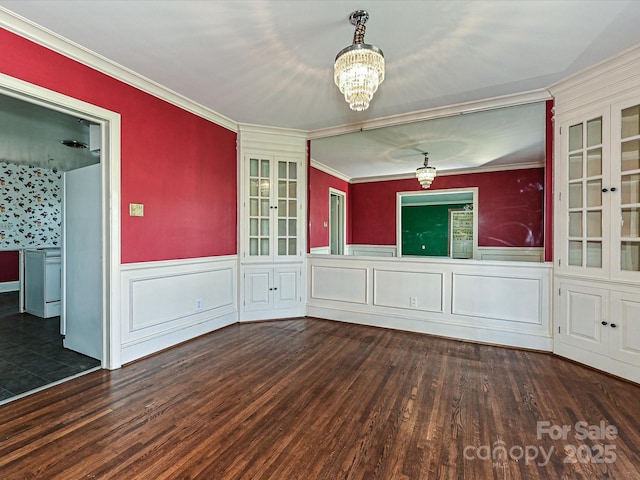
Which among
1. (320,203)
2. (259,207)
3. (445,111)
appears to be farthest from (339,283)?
(445,111)

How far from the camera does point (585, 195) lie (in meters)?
2.89

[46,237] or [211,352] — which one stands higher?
[46,237]

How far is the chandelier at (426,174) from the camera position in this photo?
4.04 meters

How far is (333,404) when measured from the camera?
2.18m

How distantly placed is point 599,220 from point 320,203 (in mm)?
3281

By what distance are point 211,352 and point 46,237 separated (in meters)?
6.23

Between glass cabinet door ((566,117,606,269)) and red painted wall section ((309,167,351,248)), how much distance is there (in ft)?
8.60

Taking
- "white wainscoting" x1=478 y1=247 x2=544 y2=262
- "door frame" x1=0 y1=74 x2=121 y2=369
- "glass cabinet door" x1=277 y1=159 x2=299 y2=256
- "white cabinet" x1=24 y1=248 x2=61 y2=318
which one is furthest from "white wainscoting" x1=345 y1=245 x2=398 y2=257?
"white cabinet" x1=24 y1=248 x2=61 y2=318

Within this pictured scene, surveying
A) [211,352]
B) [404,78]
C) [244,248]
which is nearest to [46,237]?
[244,248]

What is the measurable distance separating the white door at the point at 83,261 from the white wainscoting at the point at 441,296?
8.50ft

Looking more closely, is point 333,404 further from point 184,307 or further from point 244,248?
point 244,248

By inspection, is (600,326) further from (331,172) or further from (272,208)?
(272,208)

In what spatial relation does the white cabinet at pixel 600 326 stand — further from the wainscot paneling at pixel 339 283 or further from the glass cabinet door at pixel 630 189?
the wainscot paneling at pixel 339 283

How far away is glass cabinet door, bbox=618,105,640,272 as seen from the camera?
8.42 ft
